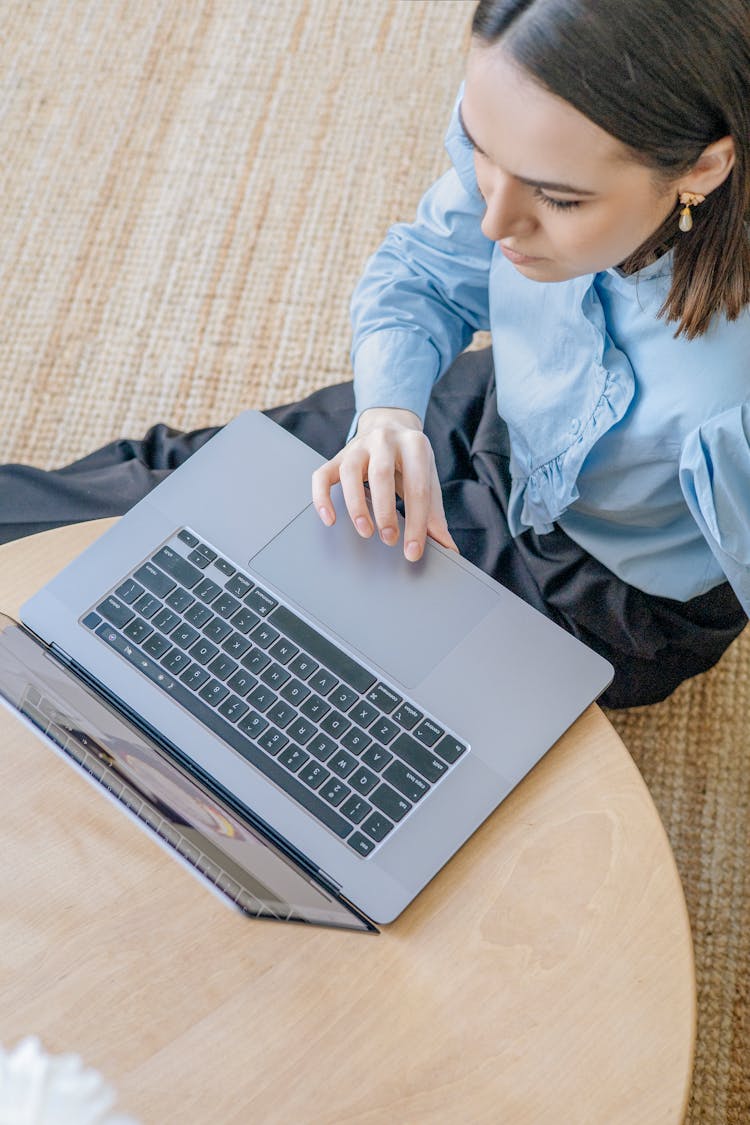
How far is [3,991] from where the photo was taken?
62 cm

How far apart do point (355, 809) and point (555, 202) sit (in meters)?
0.41

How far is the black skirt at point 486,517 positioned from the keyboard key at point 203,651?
271 mm

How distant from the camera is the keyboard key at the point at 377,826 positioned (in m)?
0.64

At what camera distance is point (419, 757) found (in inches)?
26.3

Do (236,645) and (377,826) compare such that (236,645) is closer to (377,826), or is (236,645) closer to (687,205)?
(377,826)

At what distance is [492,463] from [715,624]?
0.26m

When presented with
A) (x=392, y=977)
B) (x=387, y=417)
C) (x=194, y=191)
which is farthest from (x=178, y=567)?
(x=194, y=191)

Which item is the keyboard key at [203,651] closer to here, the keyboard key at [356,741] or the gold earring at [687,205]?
the keyboard key at [356,741]

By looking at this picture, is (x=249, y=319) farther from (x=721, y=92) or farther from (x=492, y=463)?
(x=721, y=92)

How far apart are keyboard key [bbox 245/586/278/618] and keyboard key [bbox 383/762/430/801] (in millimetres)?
152

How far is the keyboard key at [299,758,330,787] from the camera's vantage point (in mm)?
668

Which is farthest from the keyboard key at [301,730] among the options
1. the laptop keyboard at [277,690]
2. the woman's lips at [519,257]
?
the woman's lips at [519,257]

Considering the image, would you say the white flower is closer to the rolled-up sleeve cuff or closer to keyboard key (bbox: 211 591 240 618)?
keyboard key (bbox: 211 591 240 618)

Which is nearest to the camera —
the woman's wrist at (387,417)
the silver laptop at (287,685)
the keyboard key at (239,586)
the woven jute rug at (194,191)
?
the silver laptop at (287,685)
